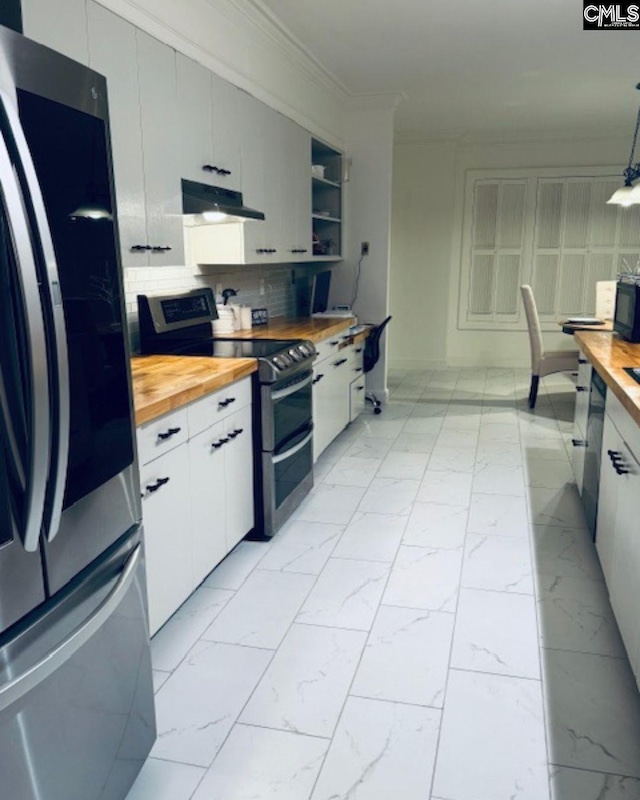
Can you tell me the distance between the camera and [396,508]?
3.54m

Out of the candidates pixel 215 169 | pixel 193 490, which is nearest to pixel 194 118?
pixel 215 169

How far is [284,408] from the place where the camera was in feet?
10.5

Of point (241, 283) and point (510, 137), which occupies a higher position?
point (510, 137)

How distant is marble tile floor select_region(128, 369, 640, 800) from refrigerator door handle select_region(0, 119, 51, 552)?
95cm

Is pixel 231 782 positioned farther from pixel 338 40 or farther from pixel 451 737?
pixel 338 40

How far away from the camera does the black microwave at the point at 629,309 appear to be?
3.31 meters

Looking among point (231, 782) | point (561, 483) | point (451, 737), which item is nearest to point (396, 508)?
point (561, 483)

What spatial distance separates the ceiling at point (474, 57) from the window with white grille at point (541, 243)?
2.98 ft

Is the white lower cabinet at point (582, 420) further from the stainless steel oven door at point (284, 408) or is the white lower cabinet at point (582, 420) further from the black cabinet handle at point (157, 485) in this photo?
the black cabinet handle at point (157, 485)

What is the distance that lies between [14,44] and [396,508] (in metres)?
2.85

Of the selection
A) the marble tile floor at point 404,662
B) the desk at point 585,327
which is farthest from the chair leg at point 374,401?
the marble tile floor at point 404,662

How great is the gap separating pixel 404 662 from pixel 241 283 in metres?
2.85

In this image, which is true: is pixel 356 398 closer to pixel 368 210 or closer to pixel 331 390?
pixel 331 390

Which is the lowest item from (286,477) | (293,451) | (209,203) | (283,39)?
(286,477)
